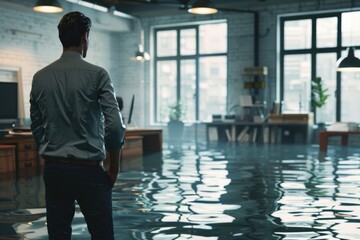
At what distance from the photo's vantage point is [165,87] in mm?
12055

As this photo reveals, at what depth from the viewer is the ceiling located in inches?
388

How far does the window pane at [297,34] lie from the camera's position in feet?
33.8

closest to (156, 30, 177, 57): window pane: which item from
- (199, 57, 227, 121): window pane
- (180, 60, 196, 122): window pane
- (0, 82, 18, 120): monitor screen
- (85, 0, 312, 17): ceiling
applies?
(180, 60, 196, 122): window pane

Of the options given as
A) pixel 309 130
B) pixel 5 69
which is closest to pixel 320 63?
pixel 309 130

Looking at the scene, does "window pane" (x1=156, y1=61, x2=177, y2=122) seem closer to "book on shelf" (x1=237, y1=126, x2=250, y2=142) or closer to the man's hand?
"book on shelf" (x1=237, y1=126, x2=250, y2=142)

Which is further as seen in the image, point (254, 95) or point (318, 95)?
point (254, 95)

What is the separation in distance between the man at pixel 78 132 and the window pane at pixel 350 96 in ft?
30.5

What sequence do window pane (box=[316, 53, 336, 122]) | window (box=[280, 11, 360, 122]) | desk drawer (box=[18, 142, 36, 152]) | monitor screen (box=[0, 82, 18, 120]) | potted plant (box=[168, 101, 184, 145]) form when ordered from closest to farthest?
desk drawer (box=[18, 142, 36, 152])
monitor screen (box=[0, 82, 18, 120])
window (box=[280, 11, 360, 122])
window pane (box=[316, 53, 336, 122])
potted plant (box=[168, 101, 184, 145])

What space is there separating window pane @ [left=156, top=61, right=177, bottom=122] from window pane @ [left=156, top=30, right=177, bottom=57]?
0.25 metres

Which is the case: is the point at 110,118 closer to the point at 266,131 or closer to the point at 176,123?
the point at 266,131

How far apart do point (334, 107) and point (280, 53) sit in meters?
1.74

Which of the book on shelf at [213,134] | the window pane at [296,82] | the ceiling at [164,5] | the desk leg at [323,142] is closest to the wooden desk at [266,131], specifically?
the book on shelf at [213,134]

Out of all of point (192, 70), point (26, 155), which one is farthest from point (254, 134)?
point (26, 155)

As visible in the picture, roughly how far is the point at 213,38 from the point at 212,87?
4.07 feet
